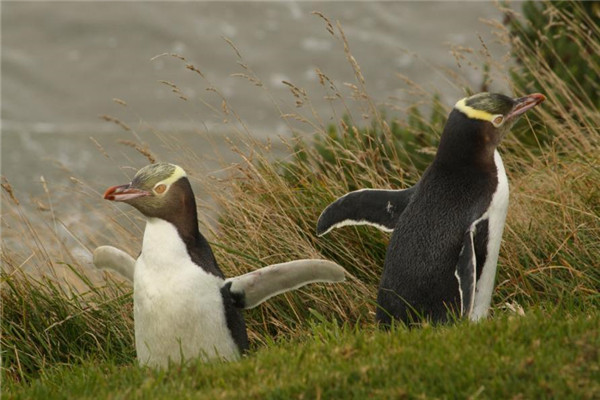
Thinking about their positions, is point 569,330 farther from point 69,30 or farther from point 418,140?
point 69,30

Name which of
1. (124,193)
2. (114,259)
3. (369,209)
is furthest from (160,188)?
(369,209)

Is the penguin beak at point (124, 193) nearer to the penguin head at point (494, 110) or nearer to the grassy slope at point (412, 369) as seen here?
the grassy slope at point (412, 369)

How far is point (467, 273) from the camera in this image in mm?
4930

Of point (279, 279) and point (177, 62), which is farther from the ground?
point (279, 279)

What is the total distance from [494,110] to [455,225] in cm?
65

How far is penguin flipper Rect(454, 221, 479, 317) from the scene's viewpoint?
4922 millimetres

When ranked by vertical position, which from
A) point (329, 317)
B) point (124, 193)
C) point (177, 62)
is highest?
point (124, 193)

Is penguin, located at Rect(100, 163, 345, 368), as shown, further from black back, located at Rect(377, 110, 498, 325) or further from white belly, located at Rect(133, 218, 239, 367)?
black back, located at Rect(377, 110, 498, 325)

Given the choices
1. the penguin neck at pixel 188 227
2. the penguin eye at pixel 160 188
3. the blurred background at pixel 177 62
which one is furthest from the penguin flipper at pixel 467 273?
the blurred background at pixel 177 62

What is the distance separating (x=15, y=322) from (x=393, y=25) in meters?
40.9

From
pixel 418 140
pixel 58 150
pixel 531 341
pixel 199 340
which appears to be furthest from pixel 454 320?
pixel 58 150

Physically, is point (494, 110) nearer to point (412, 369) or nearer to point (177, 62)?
point (412, 369)

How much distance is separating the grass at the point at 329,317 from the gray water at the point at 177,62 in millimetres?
22132

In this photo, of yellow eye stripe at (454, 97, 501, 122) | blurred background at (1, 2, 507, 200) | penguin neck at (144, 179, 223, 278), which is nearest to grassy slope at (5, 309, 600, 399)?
penguin neck at (144, 179, 223, 278)
